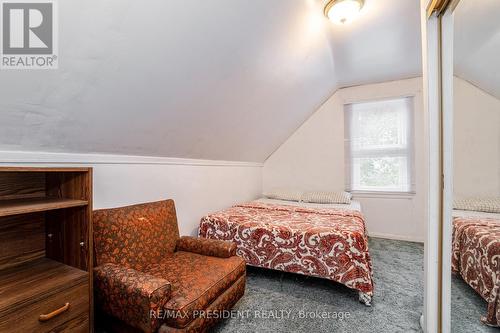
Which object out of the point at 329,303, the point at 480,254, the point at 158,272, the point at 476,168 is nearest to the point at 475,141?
the point at 476,168

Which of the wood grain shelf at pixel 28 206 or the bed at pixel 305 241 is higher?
the wood grain shelf at pixel 28 206

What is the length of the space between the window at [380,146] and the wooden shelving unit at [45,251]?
3.51 m

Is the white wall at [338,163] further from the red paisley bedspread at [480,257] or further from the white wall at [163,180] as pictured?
the red paisley bedspread at [480,257]

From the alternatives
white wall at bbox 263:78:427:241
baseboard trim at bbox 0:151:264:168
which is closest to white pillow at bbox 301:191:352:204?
white wall at bbox 263:78:427:241

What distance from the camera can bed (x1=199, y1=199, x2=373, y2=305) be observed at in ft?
6.24

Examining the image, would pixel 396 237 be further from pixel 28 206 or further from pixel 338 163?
pixel 28 206

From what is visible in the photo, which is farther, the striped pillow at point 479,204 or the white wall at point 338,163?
the white wall at point 338,163

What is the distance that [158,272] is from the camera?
160 cm

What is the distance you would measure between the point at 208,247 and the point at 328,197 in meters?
2.16

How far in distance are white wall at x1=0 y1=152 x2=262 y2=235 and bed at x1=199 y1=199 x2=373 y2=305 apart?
32cm


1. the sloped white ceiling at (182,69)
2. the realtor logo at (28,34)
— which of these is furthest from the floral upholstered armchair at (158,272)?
the realtor logo at (28,34)

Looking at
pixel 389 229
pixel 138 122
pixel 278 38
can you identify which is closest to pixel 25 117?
pixel 138 122

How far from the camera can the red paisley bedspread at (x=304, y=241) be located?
1.91m

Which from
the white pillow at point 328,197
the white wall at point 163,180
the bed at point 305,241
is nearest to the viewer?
the white wall at point 163,180
